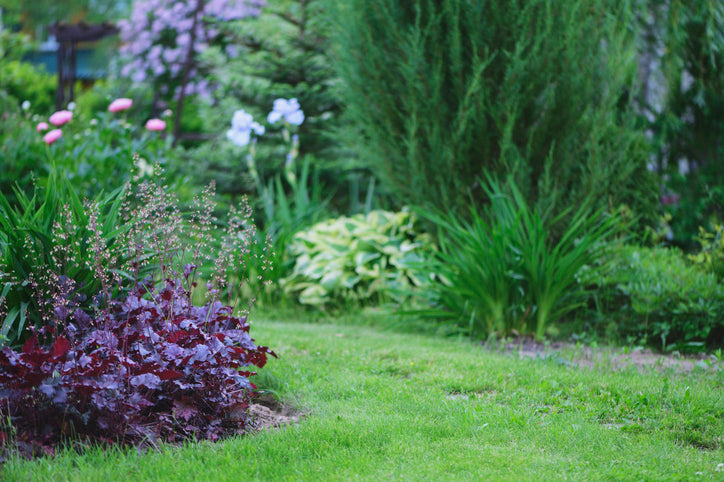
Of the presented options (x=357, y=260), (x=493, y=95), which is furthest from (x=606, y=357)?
(x=357, y=260)

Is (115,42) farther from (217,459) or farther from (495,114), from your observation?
(217,459)

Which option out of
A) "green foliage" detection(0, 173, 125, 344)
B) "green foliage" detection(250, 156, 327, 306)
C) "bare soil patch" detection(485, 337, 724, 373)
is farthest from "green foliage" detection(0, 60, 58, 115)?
"bare soil patch" detection(485, 337, 724, 373)

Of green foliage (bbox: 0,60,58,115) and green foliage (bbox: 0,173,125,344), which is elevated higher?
green foliage (bbox: 0,60,58,115)

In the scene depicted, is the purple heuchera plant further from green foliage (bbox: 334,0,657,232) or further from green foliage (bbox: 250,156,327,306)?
green foliage (bbox: 334,0,657,232)

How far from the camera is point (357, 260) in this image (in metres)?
6.45

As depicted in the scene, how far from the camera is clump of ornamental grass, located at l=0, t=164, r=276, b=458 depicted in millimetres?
2605

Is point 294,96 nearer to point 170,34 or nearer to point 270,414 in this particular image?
point 170,34

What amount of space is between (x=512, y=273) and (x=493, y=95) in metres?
1.75

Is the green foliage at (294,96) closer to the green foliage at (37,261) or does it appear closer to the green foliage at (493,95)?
the green foliage at (493,95)

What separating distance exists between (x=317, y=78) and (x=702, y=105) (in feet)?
16.3

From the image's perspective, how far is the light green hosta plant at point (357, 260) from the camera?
6.34 metres

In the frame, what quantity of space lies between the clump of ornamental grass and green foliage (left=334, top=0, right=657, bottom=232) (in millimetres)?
2918

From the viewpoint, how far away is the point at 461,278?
509cm

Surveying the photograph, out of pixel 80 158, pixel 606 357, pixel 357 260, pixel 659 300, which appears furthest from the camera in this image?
pixel 357 260
